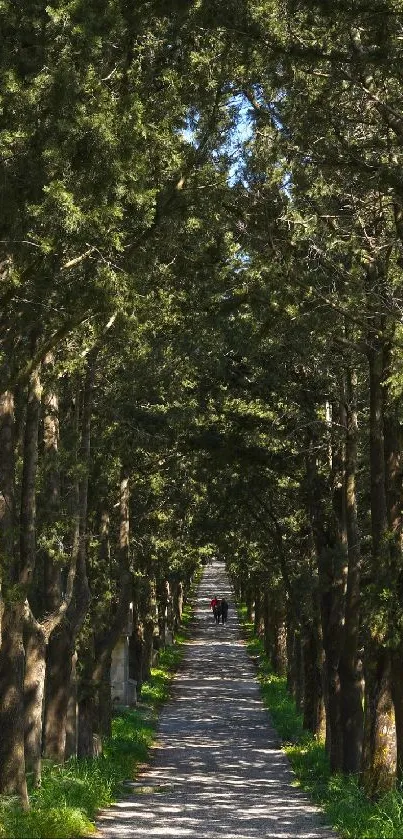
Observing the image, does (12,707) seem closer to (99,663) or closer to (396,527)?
(396,527)

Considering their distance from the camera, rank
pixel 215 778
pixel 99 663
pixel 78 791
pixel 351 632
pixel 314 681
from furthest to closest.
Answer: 1. pixel 314 681
2. pixel 99 663
3. pixel 215 778
4. pixel 351 632
5. pixel 78 791

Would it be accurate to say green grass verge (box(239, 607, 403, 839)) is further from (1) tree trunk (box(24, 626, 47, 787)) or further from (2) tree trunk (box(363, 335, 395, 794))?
(1) tree trunk (box(24, 626, 47, 787))

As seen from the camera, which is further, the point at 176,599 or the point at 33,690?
the point at 176,599

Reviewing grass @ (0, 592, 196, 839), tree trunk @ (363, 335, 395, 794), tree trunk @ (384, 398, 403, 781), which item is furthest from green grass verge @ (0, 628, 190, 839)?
tree trunk @ (384, 398, 403, 781)

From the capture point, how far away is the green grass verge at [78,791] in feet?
40.7

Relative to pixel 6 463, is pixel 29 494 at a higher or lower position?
lower

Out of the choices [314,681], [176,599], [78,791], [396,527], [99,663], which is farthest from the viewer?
[176,599]

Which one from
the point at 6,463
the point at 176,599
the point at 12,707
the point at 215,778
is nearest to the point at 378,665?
the point at 12,707

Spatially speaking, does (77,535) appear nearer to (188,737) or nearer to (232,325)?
(232,325)

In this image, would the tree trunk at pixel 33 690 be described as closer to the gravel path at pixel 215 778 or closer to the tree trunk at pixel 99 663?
the gravel path at pixel 215 778

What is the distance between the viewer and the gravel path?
15.0m

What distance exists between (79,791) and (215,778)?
7.04 metres

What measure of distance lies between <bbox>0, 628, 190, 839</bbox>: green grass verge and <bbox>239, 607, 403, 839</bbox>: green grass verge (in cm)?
278

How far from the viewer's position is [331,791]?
18.1 metres
